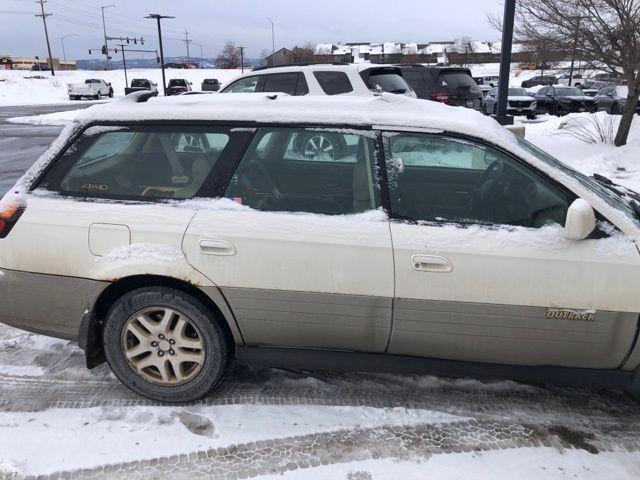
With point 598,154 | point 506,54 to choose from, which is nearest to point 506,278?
point 506,54

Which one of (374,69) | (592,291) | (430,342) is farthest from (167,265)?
(374,69)

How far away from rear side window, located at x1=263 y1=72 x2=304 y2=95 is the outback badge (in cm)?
716

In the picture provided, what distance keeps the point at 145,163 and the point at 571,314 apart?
239 cm

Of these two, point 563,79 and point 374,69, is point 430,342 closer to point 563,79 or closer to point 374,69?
point 374,69

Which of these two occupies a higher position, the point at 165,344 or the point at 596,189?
the point at 596,189

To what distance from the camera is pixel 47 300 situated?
299 cm

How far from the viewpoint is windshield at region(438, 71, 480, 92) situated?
1347 centimetres

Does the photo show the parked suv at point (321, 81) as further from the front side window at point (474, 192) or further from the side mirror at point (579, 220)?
the side mirror at point (579, 220)

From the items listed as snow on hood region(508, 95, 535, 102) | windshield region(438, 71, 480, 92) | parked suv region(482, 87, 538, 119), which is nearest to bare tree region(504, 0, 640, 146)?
windshield region(438, 71, 480, 92)

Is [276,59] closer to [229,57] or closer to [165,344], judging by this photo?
[165,344]

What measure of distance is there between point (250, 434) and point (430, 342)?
40.8 inches

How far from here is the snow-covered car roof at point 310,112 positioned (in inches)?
111

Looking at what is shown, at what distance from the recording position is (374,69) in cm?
916

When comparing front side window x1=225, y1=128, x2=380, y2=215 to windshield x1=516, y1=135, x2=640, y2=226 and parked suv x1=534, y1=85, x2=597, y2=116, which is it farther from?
parked suv x1=534, y1=85, x2=597, y2=116
